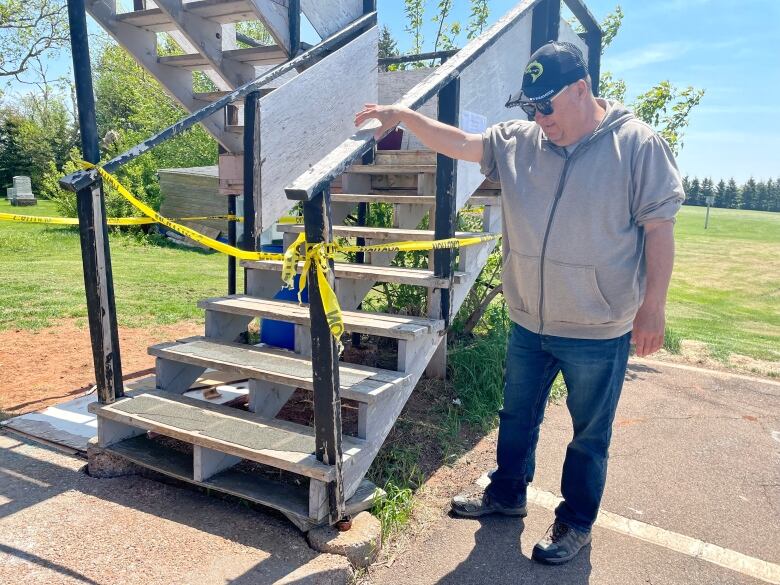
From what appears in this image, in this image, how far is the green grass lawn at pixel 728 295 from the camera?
8711mm

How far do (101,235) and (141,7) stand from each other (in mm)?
2842

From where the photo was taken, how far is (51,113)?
33.1m

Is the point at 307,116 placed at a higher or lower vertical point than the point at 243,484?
higher

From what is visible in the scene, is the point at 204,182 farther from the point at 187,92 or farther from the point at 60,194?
the point at 187,92

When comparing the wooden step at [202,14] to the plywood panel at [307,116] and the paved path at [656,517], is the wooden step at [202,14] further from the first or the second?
the paved path at [656,517]

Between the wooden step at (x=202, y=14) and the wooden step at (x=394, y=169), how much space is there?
50.9 inches

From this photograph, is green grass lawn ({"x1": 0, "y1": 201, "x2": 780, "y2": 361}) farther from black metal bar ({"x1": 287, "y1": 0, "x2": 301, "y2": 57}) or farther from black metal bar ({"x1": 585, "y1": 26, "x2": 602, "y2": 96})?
black metal bar ({"x1": 585, "y1": 26, "x2": 602, "y2": 96})

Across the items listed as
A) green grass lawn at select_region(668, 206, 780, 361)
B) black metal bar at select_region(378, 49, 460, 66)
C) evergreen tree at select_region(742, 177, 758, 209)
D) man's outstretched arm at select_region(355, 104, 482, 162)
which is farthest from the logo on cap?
evergreen tree at select_region(742, 177, 758, 209)

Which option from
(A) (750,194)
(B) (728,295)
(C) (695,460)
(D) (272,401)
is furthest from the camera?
(A) (750,194)

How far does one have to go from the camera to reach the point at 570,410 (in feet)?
8.52

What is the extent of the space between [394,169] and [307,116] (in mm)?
798

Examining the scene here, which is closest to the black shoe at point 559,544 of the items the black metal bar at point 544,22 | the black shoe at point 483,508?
the black shoe at point 483,508

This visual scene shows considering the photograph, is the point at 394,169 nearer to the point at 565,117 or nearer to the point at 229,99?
the point at 229,99

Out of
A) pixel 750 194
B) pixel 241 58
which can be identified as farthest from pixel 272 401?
pixel 750 194
